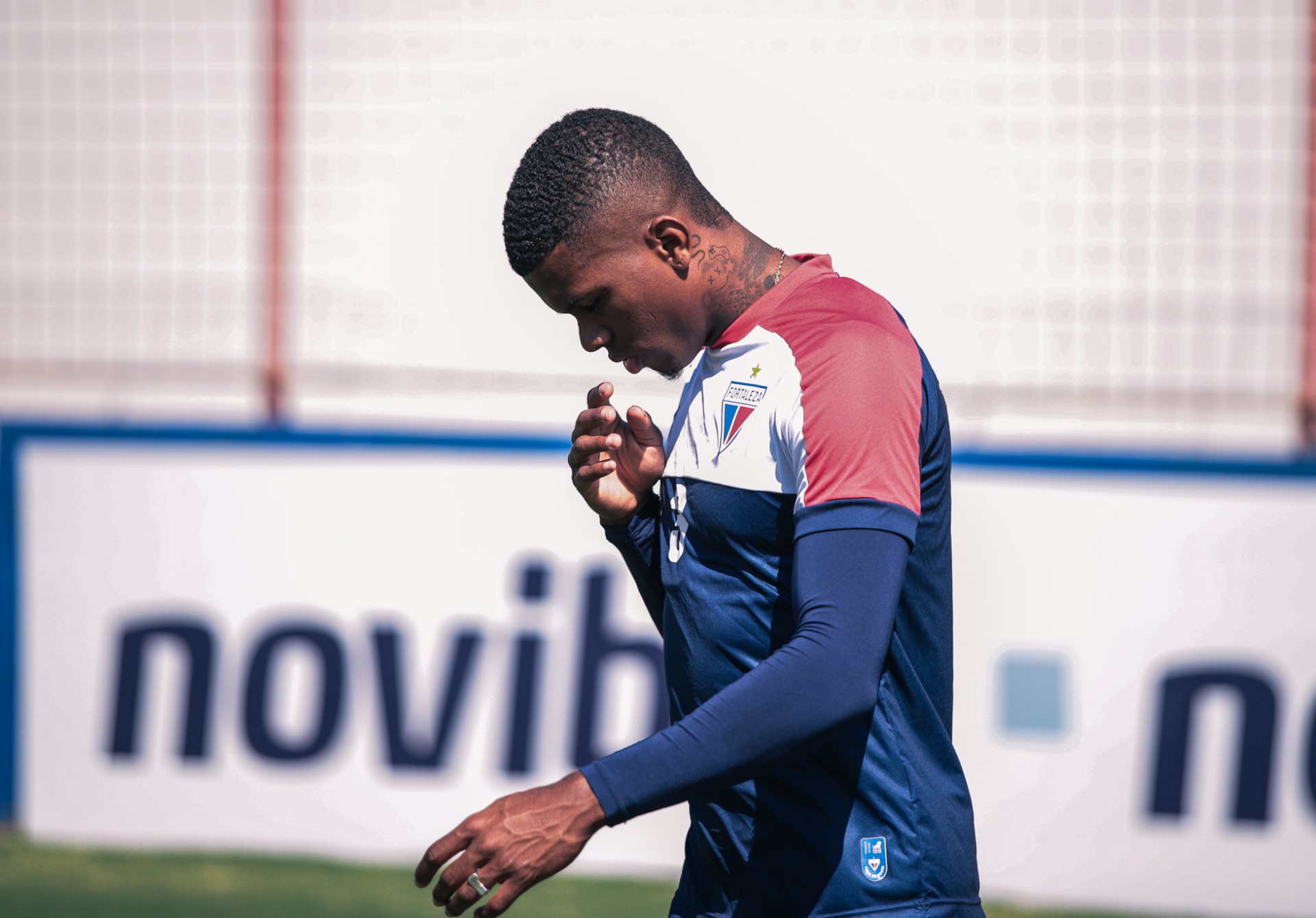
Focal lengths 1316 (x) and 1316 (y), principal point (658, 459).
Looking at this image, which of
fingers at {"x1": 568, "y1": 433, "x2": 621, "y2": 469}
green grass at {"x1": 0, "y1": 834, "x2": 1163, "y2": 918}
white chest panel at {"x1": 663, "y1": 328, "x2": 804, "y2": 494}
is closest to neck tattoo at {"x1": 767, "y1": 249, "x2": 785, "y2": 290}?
white chest panel at {"x1": 663, "y1": 328, "x2": 804, "y2": 494}

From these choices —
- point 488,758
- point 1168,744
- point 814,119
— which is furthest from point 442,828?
point 814,119

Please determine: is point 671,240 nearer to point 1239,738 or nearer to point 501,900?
point 501,900

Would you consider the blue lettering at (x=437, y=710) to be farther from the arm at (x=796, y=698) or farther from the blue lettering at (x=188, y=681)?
the arm at (x=796, y=698)

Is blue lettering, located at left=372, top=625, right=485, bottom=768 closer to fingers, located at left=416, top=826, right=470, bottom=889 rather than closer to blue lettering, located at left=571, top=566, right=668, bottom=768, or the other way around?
blue lettering, located at left=571, top=566, right=668, bottom=768

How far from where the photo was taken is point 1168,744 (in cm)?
429

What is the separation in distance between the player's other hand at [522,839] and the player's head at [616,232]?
65 centimetres

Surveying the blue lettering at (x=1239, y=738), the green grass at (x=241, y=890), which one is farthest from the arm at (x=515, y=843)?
the blue lettering at (x=1239, y=738)

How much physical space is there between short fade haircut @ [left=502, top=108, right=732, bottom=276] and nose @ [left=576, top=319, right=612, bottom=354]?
0.11 meters

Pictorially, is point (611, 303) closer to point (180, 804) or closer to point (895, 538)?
point (895, 538)

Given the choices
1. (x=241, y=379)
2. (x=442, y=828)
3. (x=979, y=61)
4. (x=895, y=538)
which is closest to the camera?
(x=895, y=538)

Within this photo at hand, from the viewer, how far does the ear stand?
1.79 m

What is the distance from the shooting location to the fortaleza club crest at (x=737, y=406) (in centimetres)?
174

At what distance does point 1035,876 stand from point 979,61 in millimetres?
2962

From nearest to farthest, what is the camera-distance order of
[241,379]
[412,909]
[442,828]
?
1. [412,909]
2. [442,828]
3. [241,379]
